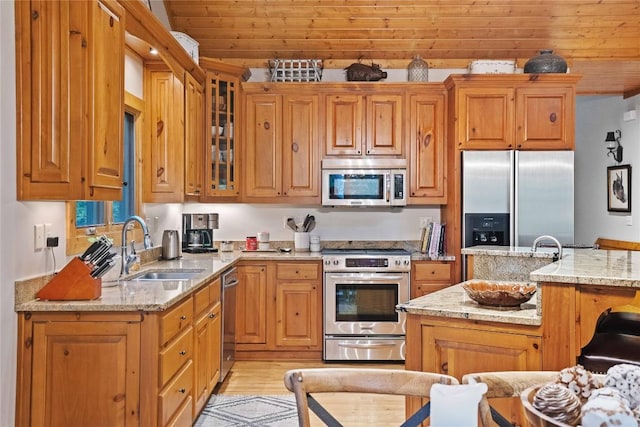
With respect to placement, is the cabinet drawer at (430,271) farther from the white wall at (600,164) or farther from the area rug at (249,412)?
the white wall at (600,164)

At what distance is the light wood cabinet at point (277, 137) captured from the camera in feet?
15.3

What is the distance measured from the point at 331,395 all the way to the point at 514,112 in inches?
111

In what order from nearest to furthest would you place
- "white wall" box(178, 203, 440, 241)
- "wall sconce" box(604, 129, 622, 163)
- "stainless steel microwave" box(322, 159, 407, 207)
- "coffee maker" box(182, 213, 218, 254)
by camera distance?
"stainless steel microwave" box(322, 159, 407, 207)
"coffee maker" box(182, 213, 218, 254)
"white wall" box(178, 203, 440, 241)
"wall sconce" box(604, 129, 622, 163)

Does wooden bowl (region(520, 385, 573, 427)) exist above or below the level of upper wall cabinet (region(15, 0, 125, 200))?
below

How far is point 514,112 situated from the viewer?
14.4ft

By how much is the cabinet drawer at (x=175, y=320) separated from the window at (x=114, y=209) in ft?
2.20

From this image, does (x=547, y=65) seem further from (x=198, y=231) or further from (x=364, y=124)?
(x=198, y=231)

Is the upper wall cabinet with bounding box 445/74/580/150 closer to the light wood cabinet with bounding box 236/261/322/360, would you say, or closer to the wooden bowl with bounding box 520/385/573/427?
the light wood cabinet with bounding box 236/261/322/360

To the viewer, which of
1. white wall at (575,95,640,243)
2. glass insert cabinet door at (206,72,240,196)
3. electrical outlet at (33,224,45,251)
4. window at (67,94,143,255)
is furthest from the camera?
white wall at (575,95,640,243)

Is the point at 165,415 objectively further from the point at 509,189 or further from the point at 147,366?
the point at 509,189

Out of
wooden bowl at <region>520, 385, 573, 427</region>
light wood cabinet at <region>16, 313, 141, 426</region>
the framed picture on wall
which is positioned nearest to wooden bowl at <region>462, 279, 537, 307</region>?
wooden bowl at <region>520, 385, 573, 427</region>

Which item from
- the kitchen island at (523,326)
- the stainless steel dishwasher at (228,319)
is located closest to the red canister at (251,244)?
the stainless steel dishwasher at (228,319)

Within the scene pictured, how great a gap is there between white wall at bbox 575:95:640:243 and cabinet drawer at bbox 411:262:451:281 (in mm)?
2661

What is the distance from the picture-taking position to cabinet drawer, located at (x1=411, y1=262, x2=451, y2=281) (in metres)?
4.36
